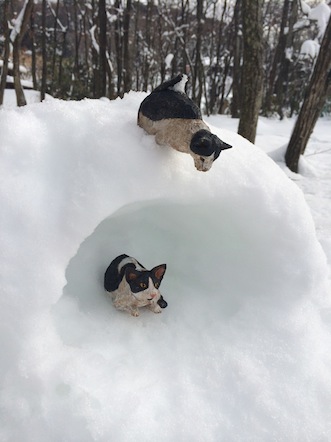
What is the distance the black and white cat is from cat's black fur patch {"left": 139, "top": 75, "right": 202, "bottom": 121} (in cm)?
50

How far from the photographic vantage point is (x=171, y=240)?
5.04 ft

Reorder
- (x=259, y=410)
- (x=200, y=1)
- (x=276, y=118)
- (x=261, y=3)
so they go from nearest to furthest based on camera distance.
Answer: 1. (x=259, y=410)
2. (x=261, y=3)
3. (x=200, y=1)
4. (x=276, y=118)

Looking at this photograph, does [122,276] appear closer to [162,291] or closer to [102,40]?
[162,291]

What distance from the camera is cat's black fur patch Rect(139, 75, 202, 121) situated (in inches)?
47.9

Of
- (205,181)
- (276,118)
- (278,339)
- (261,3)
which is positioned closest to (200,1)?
(276,118)

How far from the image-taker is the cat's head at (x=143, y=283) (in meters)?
1.22

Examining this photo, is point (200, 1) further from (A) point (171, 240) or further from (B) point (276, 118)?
(A) point (171, 240)

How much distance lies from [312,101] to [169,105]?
2.76 m

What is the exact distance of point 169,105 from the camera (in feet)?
4.06

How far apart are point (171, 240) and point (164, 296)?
237 mm

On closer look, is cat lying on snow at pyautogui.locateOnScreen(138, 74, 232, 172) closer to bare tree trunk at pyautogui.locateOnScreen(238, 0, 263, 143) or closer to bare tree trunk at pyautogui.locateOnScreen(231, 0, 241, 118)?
bare tree trunk at pyautogui.locateOnScreen(238, 0, 263, 143)

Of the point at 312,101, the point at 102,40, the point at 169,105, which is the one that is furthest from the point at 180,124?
the point at 102,40

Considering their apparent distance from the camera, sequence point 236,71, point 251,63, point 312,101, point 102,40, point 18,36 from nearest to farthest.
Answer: point 251,63, point 312,101, point 18,36, point 102,40, point 236,71

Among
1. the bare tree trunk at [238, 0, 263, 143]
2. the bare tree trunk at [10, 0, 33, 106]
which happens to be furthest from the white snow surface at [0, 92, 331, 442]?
the bare tree trunk at [10, 0, 33, 106]
